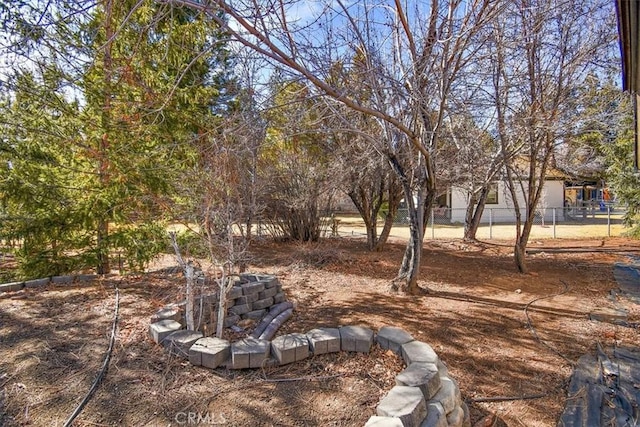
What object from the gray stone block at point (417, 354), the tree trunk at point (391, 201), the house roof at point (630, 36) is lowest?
the gray stone block at point (417, 354)

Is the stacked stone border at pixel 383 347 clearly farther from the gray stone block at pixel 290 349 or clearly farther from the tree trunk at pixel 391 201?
the tree trunk at pixel 391 201

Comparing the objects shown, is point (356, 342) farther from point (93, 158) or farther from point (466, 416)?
point (93, 158)

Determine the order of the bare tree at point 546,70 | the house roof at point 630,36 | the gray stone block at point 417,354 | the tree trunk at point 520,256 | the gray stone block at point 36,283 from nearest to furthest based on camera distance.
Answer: the house roof at point 630,36 → the gray stone block at point 417,354 → the gray stone block at point 36,283 → the bare tree at point 546,70 → the tree trunk at point 520,256

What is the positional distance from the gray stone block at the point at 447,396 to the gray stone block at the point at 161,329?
210cm

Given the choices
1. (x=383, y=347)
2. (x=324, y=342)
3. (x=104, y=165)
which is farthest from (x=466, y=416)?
(x=104, y=165)

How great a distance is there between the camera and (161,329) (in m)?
2.92

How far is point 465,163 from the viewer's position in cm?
730

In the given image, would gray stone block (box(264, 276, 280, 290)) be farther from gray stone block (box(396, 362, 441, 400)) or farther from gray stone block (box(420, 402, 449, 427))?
gray stone block (box(420, 402, 449, 427))

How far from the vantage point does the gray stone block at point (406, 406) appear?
1.83 meters

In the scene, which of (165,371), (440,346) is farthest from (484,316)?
(165,371)

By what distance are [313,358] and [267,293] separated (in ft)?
5.41

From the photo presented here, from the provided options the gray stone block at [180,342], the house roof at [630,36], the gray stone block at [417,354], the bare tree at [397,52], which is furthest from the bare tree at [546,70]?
the gray stone block at [180,342]

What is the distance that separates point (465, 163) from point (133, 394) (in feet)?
22.9

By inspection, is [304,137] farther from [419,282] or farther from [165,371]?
[165,371]
